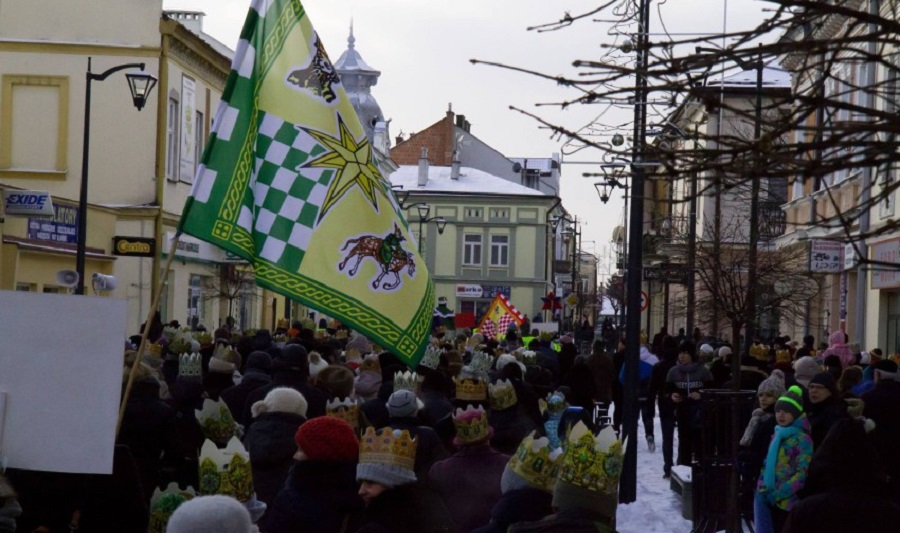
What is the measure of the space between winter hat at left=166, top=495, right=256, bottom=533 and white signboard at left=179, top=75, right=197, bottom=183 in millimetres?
38595

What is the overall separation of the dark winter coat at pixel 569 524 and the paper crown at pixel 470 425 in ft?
8.58

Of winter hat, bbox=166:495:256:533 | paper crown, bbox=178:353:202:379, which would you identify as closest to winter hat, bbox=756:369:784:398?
paper crown, bbox=178:353:202:379

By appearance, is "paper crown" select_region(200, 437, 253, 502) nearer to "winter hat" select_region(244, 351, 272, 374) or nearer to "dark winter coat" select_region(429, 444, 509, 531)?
"dark winter coat" select_region(429, 444, 509, 531)

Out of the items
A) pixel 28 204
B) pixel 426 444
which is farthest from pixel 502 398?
pixel 28 204

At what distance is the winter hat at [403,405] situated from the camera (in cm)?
948

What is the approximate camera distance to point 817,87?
482 cm

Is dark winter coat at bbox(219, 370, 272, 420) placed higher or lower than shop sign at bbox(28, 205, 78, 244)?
lower

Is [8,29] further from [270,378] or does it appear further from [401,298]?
[401,298]

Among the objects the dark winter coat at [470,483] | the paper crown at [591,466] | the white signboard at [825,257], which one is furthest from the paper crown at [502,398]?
the white signboard at [825,257]

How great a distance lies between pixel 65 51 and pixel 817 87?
122ft

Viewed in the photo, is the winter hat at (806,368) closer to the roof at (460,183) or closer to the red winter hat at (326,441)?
the red winter hat at (326,441)

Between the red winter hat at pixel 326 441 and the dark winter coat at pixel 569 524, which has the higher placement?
the red winter hat at pixel 326 441

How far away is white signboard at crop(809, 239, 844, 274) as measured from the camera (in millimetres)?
27438

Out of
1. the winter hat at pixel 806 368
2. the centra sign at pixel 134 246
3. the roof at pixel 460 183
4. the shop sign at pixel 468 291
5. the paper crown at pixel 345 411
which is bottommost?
the paper crown at pixel 345 411
